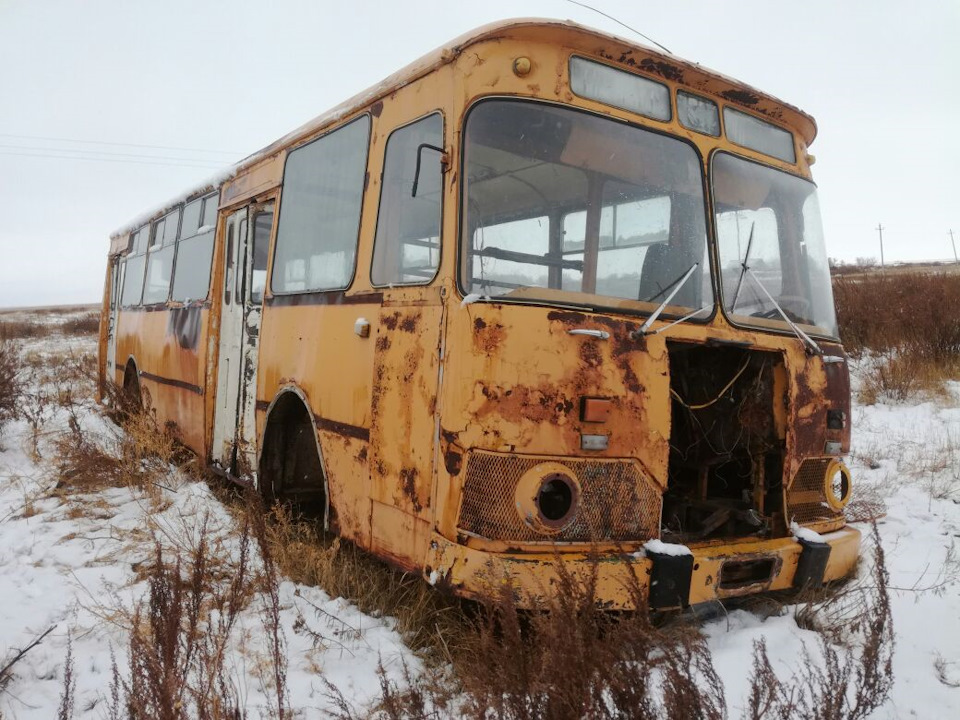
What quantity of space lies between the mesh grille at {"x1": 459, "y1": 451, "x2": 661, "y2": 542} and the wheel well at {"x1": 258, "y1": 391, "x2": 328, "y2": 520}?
1.81 metres

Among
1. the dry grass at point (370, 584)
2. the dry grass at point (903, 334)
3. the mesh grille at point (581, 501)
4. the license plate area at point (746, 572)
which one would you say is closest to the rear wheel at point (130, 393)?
the dry grass at point (370, 584)

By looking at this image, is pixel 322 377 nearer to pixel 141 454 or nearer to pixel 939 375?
pixel 141 454

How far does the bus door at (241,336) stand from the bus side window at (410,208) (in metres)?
1.60

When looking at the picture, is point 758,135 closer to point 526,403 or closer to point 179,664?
point 526,403

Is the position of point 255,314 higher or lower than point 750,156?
lower

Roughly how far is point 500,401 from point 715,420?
5.12 feet

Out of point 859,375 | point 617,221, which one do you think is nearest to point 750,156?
point 617,221

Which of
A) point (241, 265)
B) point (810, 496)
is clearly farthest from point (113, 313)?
point (810, 496)

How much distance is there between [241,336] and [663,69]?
3364 millimetres

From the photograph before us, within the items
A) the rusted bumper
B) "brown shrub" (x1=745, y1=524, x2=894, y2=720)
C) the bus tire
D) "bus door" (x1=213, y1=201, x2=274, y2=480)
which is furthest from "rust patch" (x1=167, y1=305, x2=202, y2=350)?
"brown shrub" (x1=745, y1=524, x2=894, y2=720)

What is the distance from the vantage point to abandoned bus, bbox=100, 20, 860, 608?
2.83 meters

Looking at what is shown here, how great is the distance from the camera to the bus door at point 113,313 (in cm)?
952

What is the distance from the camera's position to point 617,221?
343 centimetres

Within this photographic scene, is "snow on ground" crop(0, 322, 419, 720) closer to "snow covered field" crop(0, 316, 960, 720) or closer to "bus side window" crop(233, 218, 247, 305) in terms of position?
"snow covered field" crop(0, 316, 960, 720)
